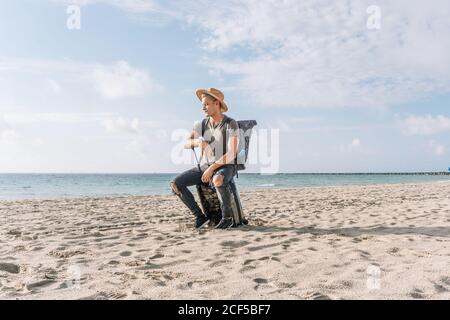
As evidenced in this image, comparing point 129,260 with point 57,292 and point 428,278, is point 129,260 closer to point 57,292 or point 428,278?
point 57,292

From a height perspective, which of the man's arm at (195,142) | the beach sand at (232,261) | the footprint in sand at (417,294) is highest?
the man's arm at (195,142)

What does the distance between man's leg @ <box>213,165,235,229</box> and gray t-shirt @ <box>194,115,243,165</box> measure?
23 centimetres

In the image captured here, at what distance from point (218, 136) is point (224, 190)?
0.76m

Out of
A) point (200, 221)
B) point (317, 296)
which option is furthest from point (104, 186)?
point (317, 296)

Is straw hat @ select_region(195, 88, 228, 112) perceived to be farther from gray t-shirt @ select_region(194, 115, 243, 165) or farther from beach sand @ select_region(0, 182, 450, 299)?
beach sand @ select_region(0, 182, 450, 299)

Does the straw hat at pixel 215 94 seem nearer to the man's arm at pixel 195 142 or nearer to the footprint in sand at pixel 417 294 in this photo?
the man's arm at pixel 195 142

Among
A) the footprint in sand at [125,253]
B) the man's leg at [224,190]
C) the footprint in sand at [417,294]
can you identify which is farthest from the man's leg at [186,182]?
the footprint in sand at [417,294]

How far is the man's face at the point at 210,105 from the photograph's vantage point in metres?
5.21

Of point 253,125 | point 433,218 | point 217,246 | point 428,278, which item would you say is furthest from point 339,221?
point 428,278

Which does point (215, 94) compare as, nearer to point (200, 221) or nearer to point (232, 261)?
point (200, 221)

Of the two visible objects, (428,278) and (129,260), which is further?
(129,260)

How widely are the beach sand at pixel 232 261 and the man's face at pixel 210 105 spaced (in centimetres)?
167
